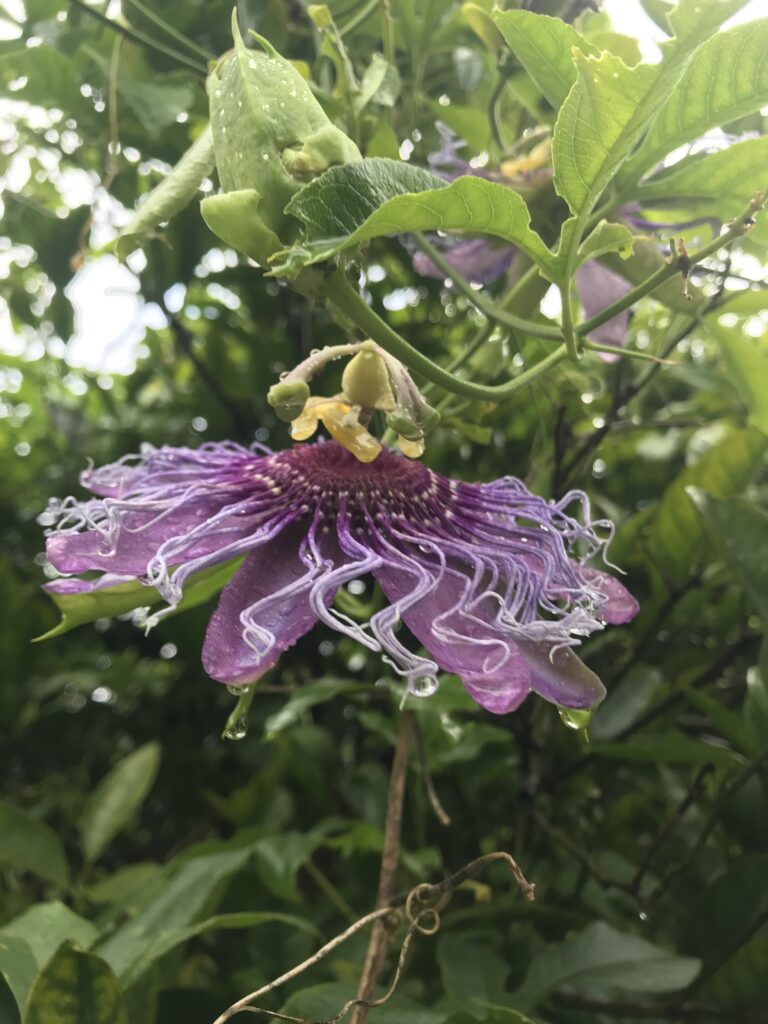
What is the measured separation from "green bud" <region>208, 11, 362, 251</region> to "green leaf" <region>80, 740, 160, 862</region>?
707 millimetres

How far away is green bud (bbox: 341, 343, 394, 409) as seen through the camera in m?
0.47

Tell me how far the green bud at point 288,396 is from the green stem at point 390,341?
0.04 meters

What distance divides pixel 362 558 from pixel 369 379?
9 centimetres

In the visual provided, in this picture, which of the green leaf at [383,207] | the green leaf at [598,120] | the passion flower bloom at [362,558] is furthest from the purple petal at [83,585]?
the green leaf at [598,120]

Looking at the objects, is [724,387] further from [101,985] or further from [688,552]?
[101,985]

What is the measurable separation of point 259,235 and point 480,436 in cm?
28

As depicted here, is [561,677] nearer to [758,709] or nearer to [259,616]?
[259,616]

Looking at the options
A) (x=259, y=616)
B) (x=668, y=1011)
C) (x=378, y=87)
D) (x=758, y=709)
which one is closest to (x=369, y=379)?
(x=259, y=616)

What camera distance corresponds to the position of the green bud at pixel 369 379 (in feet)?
1.55

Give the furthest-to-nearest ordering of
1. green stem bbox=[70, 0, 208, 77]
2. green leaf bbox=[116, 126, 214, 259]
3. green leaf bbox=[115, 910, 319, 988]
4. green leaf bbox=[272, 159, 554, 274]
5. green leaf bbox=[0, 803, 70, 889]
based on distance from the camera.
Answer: green leaf bbox=[0, 803, 70, 889] → green stem bbox=[70, 0, 208, 77] → green leaf bbox=[115, 910, 319, 988] → green leaf bbox=[116, 126, 214, 259] → green leaf bbox=[272, 159, 554, 274]

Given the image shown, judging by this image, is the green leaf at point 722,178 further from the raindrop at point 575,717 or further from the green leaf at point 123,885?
the green leaf at point 123,885

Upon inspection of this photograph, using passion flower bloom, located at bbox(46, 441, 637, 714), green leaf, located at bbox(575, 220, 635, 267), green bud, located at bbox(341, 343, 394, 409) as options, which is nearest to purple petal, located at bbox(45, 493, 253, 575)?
passion flower bloom, located at bbox(46, 441, 637, 714)

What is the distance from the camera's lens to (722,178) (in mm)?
543

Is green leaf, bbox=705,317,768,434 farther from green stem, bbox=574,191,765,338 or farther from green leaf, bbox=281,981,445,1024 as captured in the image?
green leaf, bbox=281,981,445,1024
